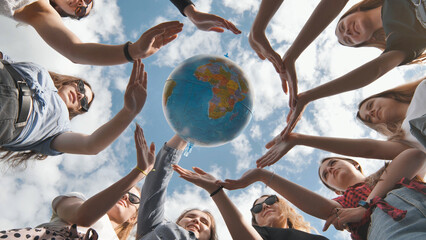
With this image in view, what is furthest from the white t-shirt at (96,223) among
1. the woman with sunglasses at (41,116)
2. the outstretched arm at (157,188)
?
the woman with sunglasses at (41,116)

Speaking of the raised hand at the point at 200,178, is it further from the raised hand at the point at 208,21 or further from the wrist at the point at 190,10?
the wrist at the point at 190,10

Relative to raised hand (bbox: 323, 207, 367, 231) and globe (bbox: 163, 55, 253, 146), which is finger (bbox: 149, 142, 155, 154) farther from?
raised hand (bbox: 323, 207, 367, 231)

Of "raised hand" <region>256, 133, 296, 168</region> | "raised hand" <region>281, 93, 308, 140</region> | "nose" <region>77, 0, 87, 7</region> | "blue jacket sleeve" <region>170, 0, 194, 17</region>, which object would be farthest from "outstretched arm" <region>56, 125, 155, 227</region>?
"blue jacket sleeve" <region>170, 0, 194, 17</region>

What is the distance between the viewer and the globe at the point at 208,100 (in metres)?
2.93

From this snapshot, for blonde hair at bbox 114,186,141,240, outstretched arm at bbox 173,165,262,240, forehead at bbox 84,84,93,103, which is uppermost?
forehead at bbox 84,84,93,103

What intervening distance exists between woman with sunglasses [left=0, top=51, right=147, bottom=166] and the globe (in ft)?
1.41

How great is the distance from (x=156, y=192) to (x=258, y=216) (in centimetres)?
169

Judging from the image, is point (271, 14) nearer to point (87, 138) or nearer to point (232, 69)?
point (232, 69)

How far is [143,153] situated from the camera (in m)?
3.44

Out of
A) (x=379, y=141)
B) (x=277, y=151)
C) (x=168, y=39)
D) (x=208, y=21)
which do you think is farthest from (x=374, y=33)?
(x=168, y=39)

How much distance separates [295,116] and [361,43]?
1744 mm

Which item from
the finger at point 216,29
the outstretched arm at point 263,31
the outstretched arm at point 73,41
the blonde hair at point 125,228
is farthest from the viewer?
the blonde hair at point 125,228

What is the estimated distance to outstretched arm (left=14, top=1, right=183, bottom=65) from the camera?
252 cm

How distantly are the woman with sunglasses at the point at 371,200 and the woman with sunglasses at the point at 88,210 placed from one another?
1050mm
